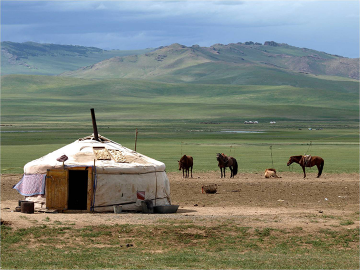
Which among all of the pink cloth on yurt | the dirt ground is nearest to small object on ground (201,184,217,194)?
the dirt ground

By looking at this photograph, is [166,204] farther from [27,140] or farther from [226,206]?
[27,140]

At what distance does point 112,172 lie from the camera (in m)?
16.4

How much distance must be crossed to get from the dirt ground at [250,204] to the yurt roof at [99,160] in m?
1.36

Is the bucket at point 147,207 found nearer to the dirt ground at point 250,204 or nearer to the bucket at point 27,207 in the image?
the dirt ground at point 250,204

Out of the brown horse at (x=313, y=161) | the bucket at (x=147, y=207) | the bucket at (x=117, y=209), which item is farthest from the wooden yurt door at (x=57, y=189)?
the brown horse at (x=313, y=161)

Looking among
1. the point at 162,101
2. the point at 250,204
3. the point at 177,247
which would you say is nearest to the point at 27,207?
the point at 177,247

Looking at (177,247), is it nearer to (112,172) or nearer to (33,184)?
(112,172)

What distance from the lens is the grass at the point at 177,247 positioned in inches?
417

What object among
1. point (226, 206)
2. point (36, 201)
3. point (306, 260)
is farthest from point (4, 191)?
point (306, 260)

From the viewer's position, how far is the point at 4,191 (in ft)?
68.1

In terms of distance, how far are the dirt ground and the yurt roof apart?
4.46 feet

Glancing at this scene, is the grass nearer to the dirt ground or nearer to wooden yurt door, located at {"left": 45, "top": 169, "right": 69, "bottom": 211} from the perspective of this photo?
the dirt ground

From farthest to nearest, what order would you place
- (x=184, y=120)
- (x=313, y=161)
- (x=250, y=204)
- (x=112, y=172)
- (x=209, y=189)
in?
(x=184, y=120) < (x=313, y=161) < (x=209, y=189) < (x=250, y=204) < (x=112, y=172)

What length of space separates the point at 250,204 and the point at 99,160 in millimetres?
5017
